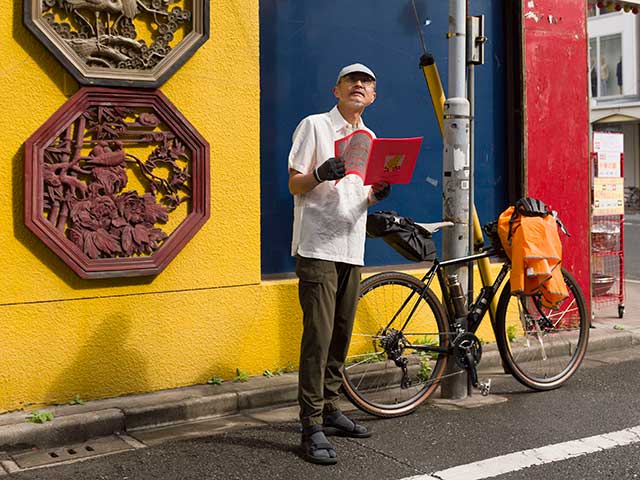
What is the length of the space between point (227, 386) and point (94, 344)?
36.0 inches

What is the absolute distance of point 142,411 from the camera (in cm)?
487

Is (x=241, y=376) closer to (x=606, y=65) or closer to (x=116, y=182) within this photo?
(x=116, y=182)

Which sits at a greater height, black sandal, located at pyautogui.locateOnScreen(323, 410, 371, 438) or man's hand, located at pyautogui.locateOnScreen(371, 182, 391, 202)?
man's hand, located at pyautogui.locateOnScreen(371, 182, 391, 202)

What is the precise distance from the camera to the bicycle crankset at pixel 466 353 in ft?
17.4

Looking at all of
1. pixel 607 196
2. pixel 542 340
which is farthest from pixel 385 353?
pixel 607 196

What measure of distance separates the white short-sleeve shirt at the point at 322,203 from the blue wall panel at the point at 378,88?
63.2 inches

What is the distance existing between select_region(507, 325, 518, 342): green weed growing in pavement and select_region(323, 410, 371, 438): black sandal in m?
1.83

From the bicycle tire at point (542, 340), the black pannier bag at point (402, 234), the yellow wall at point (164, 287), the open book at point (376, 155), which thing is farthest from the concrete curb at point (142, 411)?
the open book at point (376, 155)

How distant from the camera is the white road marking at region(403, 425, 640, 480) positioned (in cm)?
405

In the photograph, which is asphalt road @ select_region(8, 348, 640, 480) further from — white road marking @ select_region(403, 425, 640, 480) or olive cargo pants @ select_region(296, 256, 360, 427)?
olive cargo pants @ select_region(296, 256, 360, 427)

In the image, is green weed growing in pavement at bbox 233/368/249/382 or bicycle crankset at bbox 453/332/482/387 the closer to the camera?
bicycle crankset at bbox 453/332/482/387

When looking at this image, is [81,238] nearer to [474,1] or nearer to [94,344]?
[94,344]

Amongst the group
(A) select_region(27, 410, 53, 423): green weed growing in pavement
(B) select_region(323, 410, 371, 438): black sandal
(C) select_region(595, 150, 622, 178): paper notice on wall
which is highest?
(C) select_region(595, 150, 622, 178): paper notice on wall

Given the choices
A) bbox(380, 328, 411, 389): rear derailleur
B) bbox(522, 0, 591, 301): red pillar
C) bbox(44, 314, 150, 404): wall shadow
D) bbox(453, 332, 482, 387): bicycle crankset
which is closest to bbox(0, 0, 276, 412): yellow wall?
bbox(44, 314, 150, 404): wall shadow
